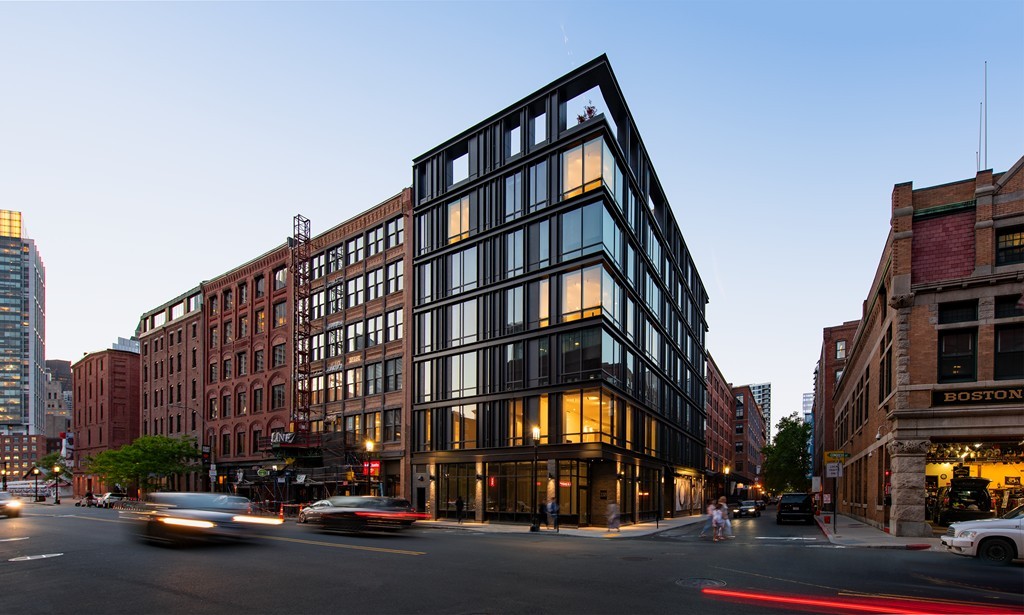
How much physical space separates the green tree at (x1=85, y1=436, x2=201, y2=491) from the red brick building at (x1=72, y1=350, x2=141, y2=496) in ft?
61.2

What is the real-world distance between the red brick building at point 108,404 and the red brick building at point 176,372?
21.9 ft

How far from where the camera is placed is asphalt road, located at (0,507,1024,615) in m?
10.3

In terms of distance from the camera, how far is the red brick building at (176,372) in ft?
230

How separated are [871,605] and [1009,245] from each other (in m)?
21.0

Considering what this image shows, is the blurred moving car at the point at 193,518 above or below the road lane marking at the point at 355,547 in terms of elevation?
above

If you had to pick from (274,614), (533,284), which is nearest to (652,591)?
(274,614)

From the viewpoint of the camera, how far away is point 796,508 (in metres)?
39.8

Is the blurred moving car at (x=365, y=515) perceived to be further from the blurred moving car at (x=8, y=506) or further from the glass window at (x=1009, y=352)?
the glass window at (x=1009, y=352)

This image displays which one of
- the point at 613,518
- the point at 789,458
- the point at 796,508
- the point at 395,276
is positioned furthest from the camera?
the point at 789,458

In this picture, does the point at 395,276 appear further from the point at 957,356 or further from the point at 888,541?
the point at 888,541

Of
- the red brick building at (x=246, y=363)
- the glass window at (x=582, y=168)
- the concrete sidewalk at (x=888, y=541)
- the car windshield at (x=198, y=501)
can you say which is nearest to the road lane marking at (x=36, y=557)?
the car windshield at (x=198, y=501)

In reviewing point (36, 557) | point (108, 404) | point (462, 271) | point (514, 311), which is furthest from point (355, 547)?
point (108, 404)

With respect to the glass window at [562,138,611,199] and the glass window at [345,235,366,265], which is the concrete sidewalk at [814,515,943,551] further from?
the glass window at [345,235,366,265]

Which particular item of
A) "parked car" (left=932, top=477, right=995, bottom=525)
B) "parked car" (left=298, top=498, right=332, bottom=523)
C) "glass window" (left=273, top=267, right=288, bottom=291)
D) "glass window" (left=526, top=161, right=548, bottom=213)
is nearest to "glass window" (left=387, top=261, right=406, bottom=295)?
"glass window" (left=526, top=161, right=548, bottom=213)
